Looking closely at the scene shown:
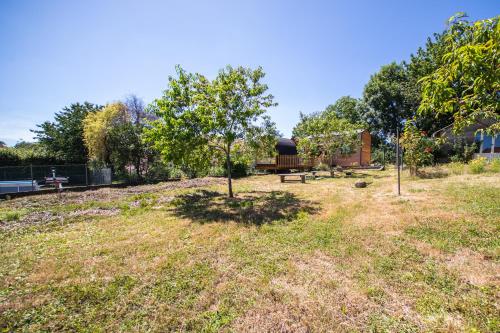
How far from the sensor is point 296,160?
24594 millimetres

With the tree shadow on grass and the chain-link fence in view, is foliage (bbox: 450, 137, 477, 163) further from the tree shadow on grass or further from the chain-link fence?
the chain-link fence

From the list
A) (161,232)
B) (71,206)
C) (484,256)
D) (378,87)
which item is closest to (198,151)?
(161,232)

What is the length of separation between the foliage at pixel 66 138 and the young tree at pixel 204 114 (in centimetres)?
1702

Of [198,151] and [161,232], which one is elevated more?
[198,151]

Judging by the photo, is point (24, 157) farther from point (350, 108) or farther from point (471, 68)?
point (350, 108)

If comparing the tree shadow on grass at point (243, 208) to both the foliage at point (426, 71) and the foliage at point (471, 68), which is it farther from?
the foliage at point (426, 71)

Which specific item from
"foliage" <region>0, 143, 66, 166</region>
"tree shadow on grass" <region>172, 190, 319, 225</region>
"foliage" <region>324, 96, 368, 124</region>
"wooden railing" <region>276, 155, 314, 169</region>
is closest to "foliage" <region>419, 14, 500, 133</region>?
"tree shadow on grass" <region>172, 190, 319, 225</region>

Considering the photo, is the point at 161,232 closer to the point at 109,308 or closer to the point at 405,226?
the point at 109,308

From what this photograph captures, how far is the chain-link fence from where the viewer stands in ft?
44.4

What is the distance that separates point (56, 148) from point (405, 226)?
28.8 metres

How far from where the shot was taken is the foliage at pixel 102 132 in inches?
743

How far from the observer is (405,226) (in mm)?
5695

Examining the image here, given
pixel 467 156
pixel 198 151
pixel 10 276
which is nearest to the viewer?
pixel 10 276

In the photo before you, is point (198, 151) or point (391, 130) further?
point (391, 130)
